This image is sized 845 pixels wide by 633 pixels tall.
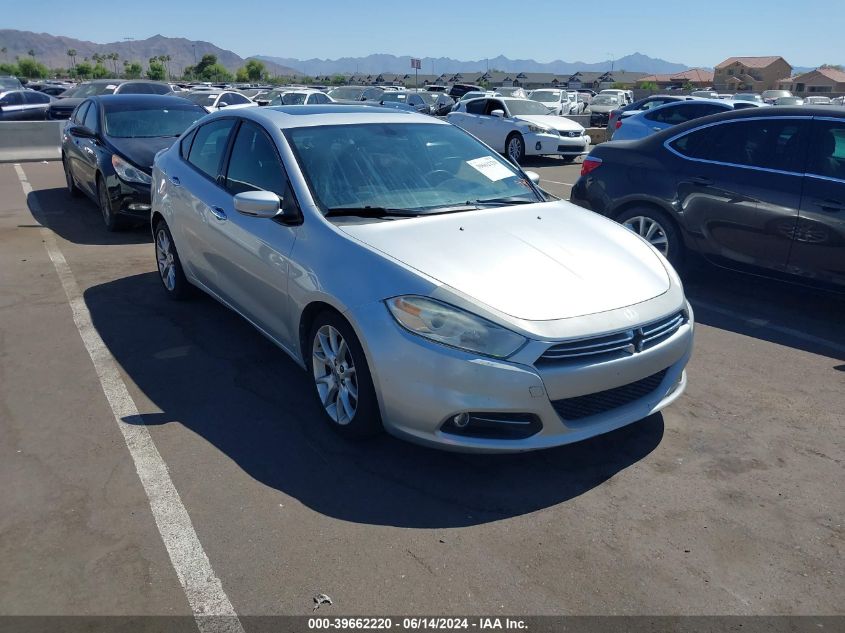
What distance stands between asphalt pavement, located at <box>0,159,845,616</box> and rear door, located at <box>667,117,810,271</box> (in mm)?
1000

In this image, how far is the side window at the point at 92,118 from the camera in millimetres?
9471

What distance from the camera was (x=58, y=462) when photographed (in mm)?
3713

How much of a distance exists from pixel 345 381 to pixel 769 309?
413 centimetres

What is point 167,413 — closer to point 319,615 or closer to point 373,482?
point 373,482

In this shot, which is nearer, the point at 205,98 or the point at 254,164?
the point at 254,164

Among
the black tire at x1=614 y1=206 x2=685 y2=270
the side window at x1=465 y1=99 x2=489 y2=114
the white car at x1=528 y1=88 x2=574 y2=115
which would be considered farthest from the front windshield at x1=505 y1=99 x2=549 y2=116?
the white car at x1=528 y1=88 x2=574 y2=115

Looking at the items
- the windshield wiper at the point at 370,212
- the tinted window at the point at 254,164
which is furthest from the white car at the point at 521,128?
the windshield wiper at the point at 370,212

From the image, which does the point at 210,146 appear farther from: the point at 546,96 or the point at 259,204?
the point at 546,96

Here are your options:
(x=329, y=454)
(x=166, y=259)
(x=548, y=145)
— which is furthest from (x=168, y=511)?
(x=548, y=145)

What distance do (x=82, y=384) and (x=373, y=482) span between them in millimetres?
2250

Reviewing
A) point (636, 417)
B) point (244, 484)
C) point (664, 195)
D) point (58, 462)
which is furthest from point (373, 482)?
point (664, 195)

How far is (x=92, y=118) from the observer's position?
9641mm

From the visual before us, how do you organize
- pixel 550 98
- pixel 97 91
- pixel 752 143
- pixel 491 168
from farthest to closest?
pixel 550 98 < pixel 97 91 < pixel 752 143 < pixel 491 168

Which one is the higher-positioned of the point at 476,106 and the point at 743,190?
the point at 476,106
